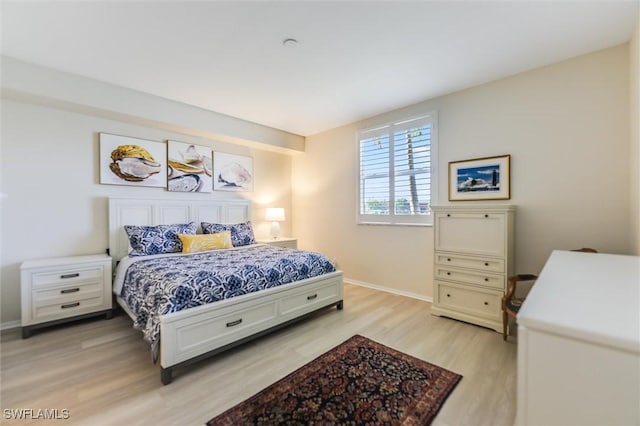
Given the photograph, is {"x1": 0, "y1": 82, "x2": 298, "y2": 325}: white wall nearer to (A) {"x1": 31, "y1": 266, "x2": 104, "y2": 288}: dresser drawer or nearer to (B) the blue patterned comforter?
(A) {"x1": 31, "y1": 266, "x2": 104, "y2": 288}: dresser drawer

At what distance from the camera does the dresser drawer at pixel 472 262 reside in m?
2.63

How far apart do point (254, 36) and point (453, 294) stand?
3158 millimetres

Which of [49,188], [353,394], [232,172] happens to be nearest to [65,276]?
[49,188]

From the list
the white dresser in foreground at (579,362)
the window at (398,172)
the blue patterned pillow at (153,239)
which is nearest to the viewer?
the white dresser in foreground at (579,362)

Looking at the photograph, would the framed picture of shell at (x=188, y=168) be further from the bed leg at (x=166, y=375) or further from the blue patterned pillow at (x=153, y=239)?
the bed leg at (x=166, y=375)

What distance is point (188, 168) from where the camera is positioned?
3941mm

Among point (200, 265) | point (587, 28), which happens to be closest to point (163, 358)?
point (200, 265)

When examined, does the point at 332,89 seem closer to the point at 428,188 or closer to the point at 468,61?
the point at 468,61

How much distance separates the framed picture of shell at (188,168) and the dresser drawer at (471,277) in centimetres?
344

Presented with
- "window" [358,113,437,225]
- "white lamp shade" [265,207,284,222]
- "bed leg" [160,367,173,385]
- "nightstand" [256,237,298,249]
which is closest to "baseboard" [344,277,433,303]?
"window" [358,113,437,225]

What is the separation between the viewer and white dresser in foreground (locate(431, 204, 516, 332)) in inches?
103

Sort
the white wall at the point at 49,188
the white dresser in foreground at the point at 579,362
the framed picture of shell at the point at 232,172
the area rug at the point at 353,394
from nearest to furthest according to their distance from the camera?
the white dresser in foreground at the point at 579,362, the area rug at the point at 353,394, the white wall at the point at 49,188, the framed picture of shell at the point at 232,172

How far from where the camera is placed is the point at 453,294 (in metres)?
2.94

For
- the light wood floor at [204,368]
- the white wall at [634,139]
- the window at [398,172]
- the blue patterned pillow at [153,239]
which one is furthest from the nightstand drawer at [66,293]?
the white wall at [634,139]
